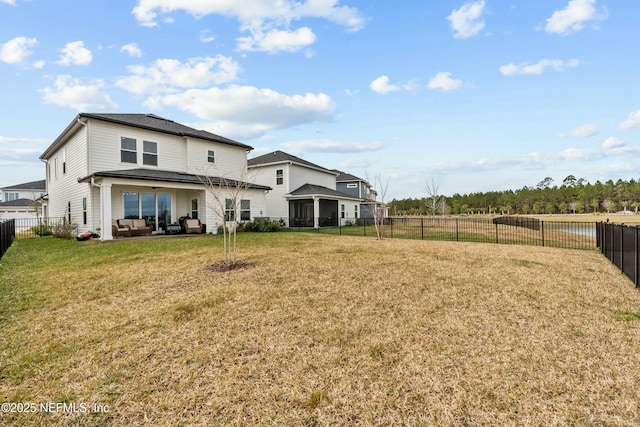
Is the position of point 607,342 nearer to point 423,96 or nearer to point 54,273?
point 54,273

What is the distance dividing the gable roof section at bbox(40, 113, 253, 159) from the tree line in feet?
145

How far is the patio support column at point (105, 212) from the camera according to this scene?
1271 centimetres

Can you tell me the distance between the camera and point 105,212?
12.8 m

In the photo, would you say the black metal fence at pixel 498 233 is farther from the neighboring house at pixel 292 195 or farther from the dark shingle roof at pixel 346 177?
the dark shingle roof at pixel 346 177

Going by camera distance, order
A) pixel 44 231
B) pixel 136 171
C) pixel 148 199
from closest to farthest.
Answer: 1. pixel 136 171
2. pixel 148 199
3. pixel 44 231

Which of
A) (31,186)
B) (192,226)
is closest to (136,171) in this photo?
(192,226)

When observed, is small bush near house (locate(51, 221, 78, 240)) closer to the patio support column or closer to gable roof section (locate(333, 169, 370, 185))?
the patio support column

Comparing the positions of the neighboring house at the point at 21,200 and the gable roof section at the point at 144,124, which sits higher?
the gable roof section at the point at 144,124

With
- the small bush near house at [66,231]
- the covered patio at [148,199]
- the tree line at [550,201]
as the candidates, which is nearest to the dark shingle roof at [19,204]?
the small bush near house at [66,231]

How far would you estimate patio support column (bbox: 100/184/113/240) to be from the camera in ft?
41.7

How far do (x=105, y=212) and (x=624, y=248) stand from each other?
17837 millimetres

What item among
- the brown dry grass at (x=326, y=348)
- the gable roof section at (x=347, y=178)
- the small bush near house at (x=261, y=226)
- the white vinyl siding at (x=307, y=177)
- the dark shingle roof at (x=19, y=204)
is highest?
the gable roof section at (x=347, y=178)

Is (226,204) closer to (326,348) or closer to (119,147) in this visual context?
(119,147)

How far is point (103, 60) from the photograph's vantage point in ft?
42.3
